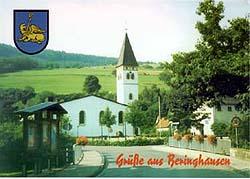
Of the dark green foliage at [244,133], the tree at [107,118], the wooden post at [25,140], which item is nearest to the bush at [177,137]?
the dark green foliage at [244,133]

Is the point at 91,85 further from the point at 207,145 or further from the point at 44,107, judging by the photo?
the point at 207,145

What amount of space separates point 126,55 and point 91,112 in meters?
0.78

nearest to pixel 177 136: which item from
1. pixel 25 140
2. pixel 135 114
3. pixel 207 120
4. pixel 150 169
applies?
pixel 207 120

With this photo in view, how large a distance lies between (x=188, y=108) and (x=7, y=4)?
8.27 ft

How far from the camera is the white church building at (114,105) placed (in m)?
8.03

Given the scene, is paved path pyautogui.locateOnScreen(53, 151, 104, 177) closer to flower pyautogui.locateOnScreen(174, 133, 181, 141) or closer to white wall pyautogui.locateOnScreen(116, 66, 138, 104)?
white wall pyautogui.locateOnScreen(116, 66, 138, 104)

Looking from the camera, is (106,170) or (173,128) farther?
(173,128)

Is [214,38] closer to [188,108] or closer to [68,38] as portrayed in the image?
[188,108]

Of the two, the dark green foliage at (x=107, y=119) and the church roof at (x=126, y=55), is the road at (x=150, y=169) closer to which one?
the dark green foliage at (x=107, y=119)

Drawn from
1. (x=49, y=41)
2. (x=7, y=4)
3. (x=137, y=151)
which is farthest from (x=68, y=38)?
(x=137, y=151)

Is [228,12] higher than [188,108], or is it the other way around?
[228,12]

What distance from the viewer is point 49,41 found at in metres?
7.77

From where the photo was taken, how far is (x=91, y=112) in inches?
321

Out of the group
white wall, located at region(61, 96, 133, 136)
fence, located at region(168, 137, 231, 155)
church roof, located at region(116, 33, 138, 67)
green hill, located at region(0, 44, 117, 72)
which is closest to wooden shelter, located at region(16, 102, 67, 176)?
white wall, located at region(61, 96, 133, 136)
